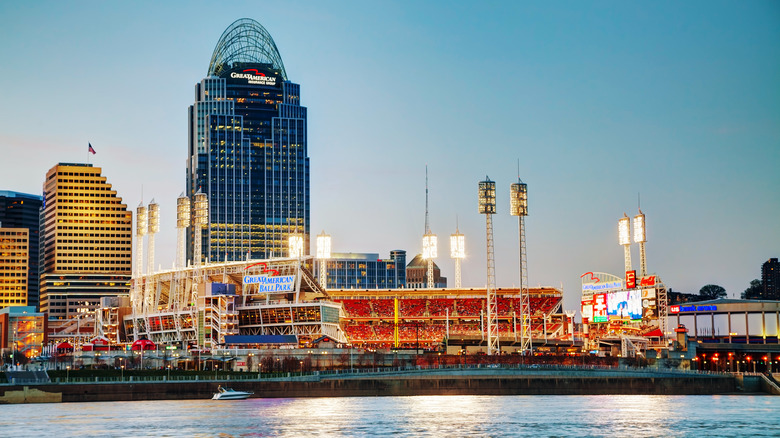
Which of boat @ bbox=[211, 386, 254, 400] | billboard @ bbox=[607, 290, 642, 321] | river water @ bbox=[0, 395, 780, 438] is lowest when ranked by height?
river water @ bbox=[0, 395, 780, 438]

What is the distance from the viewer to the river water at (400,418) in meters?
92.6

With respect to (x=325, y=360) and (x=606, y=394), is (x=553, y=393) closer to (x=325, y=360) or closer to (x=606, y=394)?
(x=606, y=394)

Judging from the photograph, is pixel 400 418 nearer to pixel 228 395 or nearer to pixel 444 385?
pixel 228 395

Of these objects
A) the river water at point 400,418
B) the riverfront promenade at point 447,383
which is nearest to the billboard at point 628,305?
the riverfront promenade at point 447,383

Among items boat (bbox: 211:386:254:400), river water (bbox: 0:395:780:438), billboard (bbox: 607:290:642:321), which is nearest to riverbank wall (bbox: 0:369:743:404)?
boat (bbox: 211:386:254:400)

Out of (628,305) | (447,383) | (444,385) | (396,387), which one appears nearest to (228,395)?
(396,387)

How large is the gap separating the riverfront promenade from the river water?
13.6 feet

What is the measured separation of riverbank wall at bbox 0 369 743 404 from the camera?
453 ft

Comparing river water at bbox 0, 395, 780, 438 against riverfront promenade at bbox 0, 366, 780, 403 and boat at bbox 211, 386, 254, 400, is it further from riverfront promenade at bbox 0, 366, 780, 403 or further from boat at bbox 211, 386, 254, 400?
riverfront promenade at bbox 0, 366, 780, 403

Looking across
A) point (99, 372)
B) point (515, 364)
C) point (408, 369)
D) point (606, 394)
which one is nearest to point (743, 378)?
point (606, 394)

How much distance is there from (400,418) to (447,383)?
47346 millimetres

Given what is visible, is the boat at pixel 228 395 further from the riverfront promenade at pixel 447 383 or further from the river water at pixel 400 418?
the riverfront promenade at pixel 447 383

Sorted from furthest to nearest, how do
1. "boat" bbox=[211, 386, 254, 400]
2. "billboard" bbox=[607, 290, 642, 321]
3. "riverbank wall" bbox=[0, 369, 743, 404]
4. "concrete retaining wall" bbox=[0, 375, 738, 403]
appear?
"billboard" bbox=[607, 290, 642, 321] < "riverbank wall" bbox=[0, 369, 743, 404] < "boat" bbox=[211, 386, 254, 400] < "concrete retaining wall" bbox=[0, 375, 738, 403]

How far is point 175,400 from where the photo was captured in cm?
13912
